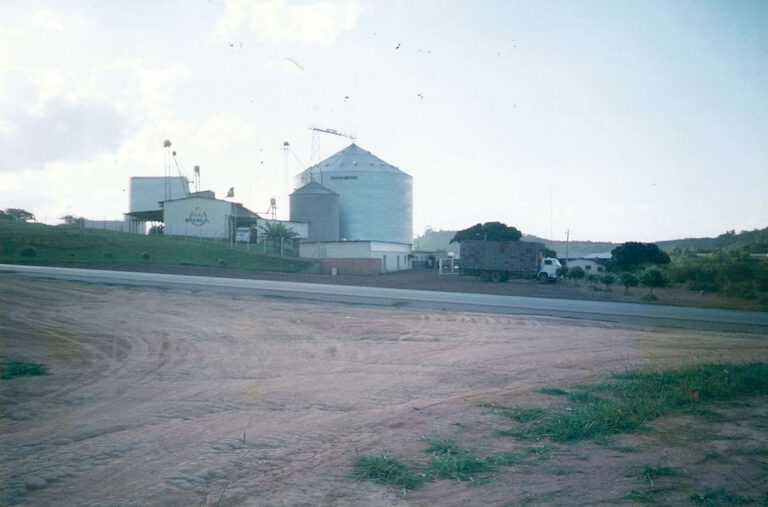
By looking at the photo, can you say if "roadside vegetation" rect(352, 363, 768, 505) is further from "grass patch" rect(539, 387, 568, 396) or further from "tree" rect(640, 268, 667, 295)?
"tree" rect(640, 268, 667, 295)

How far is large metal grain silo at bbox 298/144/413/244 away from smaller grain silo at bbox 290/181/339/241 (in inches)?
186

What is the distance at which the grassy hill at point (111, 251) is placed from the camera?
44.8 metres

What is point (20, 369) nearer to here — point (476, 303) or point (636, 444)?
point (636, 444)

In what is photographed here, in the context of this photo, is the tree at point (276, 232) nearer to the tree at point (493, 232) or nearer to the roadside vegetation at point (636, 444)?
the tree at point (493, 232)

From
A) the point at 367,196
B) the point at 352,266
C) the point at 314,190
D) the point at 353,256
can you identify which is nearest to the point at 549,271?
the point at 352,266

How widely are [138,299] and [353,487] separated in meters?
20.3

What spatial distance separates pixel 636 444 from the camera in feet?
23.1

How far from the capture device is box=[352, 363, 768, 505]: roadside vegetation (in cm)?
582

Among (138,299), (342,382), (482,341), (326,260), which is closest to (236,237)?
(326,260)

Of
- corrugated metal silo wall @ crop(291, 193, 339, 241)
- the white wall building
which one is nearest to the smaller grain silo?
corrugated metal silo wall @ crop(291, 193, 339, 241)

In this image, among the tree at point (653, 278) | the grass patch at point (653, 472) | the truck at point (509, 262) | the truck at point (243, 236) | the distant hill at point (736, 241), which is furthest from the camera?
the truck at point (243, 236)

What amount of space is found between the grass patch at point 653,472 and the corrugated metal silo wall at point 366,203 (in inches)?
2872

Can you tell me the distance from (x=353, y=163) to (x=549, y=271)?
132ft

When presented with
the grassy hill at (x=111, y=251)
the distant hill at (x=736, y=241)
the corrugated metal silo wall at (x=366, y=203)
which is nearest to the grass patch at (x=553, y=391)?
the grassy hill at (x=111, y=251)
